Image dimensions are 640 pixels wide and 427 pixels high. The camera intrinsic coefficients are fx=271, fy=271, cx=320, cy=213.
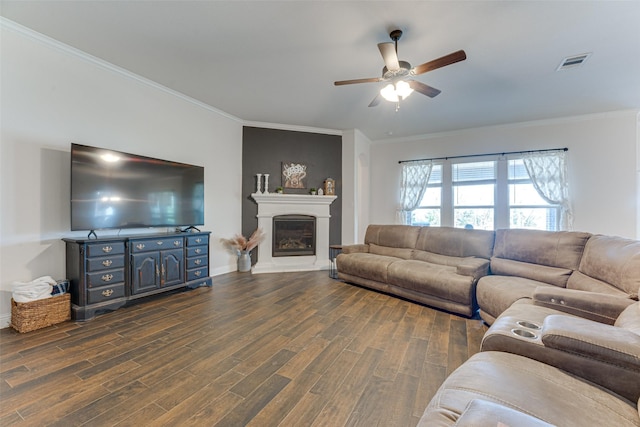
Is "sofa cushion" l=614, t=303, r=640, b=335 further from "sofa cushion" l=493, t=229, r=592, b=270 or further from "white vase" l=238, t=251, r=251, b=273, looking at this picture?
"white vase" l=238, t=251, r=251, b=273

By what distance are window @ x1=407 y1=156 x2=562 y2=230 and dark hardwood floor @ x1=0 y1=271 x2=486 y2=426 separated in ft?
10.5

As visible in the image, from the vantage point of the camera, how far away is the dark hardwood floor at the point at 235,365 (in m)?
1.55

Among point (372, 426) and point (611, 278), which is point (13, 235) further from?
point (611, 278)

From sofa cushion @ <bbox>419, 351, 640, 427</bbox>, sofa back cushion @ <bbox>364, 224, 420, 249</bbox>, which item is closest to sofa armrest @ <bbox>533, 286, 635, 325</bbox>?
sofa cushion @ <bbox>419, 351, 640, 427</bbox>

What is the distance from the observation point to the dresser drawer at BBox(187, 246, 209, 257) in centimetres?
381

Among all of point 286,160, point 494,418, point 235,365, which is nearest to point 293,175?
point 286,160

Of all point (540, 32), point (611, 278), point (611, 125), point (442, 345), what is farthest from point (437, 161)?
point (442, 345)

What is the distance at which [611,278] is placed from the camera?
2260 millimetres

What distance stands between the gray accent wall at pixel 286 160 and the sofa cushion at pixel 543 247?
3.11 m

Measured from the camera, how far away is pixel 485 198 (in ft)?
18.2

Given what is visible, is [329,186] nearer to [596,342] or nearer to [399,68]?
[399,68]

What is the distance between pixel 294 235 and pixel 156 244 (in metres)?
2.69

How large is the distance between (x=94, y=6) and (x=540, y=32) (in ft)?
13.3

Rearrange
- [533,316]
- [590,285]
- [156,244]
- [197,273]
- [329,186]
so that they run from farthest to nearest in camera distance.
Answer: [329,186] < [197,273] < [156,244] < [590,285] < [533,316]
